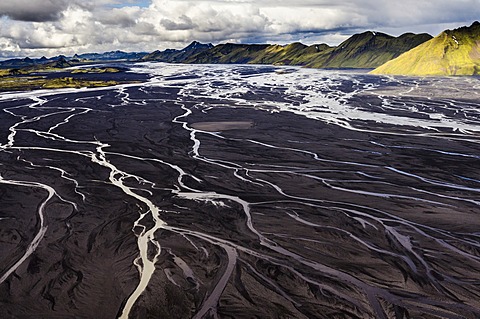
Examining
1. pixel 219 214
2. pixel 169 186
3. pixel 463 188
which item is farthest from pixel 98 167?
pixel 463 188

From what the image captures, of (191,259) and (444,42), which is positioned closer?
(191,259)

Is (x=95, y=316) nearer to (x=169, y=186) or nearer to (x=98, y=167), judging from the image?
(x=169, y=186)

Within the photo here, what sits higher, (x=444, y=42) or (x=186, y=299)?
(x=444, y=42)

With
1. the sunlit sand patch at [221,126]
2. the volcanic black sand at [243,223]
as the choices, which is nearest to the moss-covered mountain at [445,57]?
the volcanic black sand at [243,223]

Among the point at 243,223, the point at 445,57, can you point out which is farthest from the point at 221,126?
the point at 445,57

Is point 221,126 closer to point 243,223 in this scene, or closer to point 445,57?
point 243,223

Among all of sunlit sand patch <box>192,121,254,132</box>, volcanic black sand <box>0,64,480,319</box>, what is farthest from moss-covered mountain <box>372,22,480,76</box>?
sunlit sand patch <box>192,121,254,132</box>

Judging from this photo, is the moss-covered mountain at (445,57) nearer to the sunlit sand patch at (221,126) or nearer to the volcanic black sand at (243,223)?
the volcanic black sand at (243,223)
